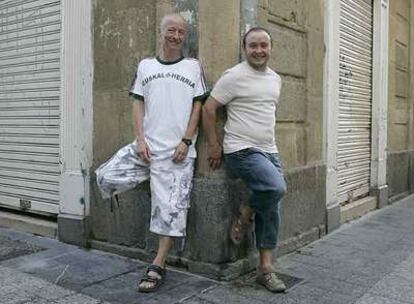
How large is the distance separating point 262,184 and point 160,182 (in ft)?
2.65

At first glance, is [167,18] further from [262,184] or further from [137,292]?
[137,292]

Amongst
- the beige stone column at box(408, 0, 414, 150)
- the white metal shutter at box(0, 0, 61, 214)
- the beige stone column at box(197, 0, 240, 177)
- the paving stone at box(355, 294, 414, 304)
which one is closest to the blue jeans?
the beige stone column at box(197, 0, 240, 177)

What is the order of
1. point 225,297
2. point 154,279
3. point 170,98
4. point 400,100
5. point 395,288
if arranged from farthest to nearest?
point 400,100 < point 395,288 < point 170,98 < point 154,279 < point 225,297

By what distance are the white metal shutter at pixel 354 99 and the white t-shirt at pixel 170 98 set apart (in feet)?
10.7

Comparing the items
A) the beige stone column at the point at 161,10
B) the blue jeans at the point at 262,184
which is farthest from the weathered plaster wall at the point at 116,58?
the blue jeans at the point at 262,184

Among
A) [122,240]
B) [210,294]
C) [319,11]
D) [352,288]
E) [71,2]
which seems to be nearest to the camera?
[210,294]

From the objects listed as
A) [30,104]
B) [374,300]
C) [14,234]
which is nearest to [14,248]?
[14,234]

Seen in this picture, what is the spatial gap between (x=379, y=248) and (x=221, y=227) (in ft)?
7.15

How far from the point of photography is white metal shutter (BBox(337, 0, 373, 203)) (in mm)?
7297

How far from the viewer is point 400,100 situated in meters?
9.80

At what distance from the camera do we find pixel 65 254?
5215 mm

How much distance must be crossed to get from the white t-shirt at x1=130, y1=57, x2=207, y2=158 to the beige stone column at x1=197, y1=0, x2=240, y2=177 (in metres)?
0.12

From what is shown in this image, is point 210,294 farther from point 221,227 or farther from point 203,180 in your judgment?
point 203,180

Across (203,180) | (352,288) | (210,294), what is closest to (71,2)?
(203,180)
